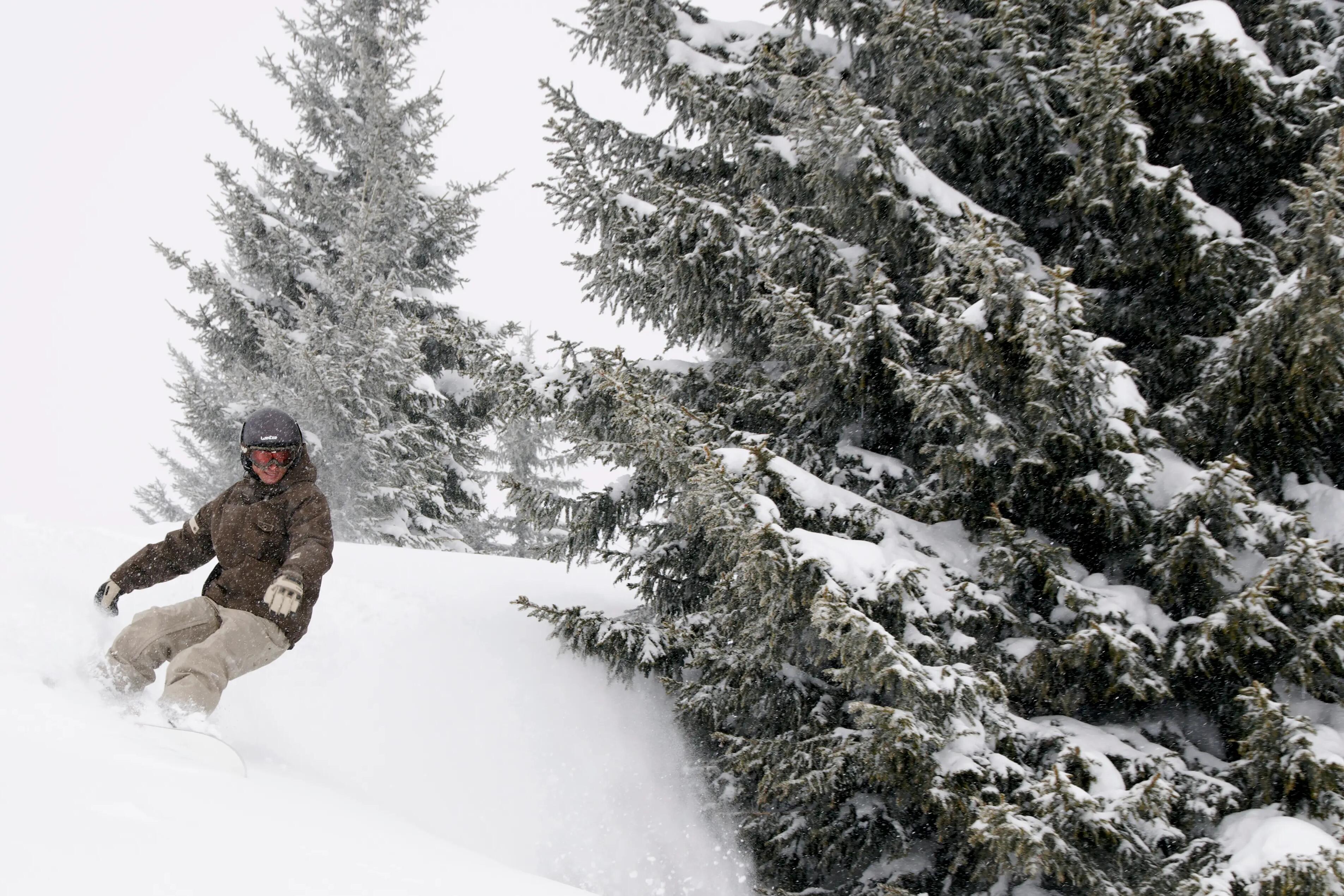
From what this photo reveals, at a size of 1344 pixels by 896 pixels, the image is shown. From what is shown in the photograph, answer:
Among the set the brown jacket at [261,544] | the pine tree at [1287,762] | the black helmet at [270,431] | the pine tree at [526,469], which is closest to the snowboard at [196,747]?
the brown jacket at [261,544]

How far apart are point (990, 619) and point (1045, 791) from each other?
3.53 feet

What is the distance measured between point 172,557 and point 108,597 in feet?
1.36

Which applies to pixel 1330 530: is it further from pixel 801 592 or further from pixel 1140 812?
pixel 801 592

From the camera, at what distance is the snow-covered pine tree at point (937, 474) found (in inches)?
171

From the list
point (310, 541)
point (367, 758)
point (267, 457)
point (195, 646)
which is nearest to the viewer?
point (195, 646)

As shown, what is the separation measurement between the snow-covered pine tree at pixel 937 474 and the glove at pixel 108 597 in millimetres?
2795

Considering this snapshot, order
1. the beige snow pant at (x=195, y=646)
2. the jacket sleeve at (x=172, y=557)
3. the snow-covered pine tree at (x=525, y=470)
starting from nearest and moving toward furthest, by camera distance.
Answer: the beige snow pant at (x=195, y=646)
the jacket sleeve at (x=172, y=557)
the snow-covered pine tree at (x=525, y=470)

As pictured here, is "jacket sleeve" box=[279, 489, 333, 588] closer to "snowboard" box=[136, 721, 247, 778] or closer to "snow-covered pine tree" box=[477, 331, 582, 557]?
"snowboard" box=[136, 721, 247, 778]

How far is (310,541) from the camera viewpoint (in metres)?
5.18

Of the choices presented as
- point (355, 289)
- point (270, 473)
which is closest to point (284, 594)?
point (270, 473)

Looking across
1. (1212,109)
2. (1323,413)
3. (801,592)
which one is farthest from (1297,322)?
(801,592)

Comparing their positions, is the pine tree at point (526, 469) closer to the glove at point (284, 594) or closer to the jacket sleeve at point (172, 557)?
the jacket sleeve at point (172, 557)

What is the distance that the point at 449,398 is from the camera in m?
17.3

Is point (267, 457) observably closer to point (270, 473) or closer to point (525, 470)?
point (270, 473)
